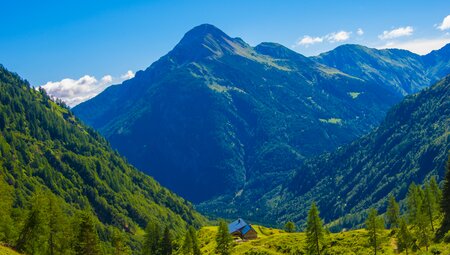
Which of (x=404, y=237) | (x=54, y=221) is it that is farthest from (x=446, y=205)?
(x=54, y=221)

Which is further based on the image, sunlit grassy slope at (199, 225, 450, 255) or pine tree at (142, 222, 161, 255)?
pine tree at (142, 222, 161, 255)

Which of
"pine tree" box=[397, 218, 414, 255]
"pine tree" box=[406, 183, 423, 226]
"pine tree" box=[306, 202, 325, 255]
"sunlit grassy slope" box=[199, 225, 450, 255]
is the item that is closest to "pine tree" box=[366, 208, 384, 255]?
"pine tree" box=[397, 218, 414, 255]

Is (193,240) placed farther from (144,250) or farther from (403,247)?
(403,247)

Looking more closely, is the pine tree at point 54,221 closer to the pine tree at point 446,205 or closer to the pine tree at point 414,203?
the pine tree at point 414,203

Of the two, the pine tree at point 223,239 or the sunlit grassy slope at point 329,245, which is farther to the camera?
the pine tree at point 223,239

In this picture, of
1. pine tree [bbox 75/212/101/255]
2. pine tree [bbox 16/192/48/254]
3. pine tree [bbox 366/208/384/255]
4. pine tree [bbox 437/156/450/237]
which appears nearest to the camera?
pine tree [bbox 75/212/101/255]

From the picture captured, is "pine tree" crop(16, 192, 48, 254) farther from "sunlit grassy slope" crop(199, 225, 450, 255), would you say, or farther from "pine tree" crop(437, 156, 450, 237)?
"pine tree" crop(437, 156, 450, 237)

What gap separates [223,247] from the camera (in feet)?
421

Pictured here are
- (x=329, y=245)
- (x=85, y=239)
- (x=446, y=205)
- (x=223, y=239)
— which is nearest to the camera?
(x=85, y=239)

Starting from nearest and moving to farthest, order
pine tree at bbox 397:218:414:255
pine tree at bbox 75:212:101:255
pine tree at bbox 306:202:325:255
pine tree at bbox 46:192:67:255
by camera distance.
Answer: pine tree at bbox 75:212:101:255
pine tree at bbox 46:192:67:255
pine tree at bbox 397:218:414:255
pine tree at bbox 306:202:325:255

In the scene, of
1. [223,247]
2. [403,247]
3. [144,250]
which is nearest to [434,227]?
[403,247]

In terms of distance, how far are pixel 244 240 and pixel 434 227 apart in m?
67.9

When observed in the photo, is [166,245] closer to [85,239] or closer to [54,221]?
[54,221]

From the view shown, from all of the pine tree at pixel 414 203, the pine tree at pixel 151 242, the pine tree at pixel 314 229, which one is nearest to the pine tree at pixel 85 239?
the pine tree at pixel 314 229
